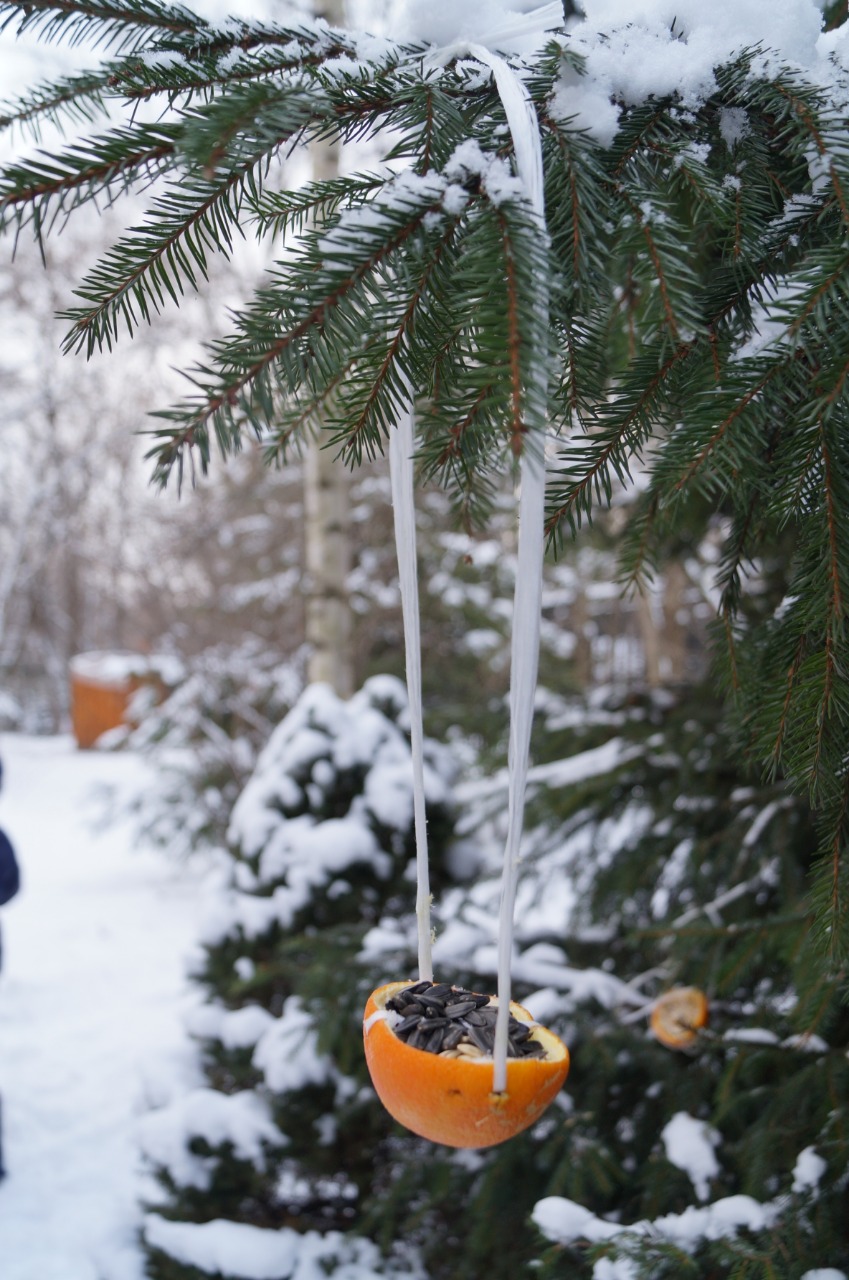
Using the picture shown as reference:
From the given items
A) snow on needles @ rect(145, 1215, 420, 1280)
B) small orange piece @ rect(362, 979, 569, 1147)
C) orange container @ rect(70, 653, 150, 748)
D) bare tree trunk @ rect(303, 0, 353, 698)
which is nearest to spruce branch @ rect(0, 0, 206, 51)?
small orange piece @ rect(362, 979, 569, 1147)

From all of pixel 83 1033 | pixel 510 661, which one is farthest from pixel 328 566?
pixel 510 661

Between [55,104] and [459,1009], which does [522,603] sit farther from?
[55,104]

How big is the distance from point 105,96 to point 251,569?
23.7 ft

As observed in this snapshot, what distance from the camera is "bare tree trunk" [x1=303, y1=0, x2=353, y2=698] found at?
4.73m

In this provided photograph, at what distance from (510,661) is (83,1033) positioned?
12.5 ft

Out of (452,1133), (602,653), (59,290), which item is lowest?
(602,653)

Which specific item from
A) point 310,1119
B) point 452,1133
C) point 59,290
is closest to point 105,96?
point 452,1133

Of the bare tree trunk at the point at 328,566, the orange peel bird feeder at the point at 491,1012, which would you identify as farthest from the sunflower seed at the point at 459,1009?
the bare tree trunk at the point at 328,566

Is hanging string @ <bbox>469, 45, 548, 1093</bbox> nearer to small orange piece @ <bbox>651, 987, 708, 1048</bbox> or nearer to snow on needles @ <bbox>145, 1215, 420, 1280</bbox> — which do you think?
small orange piece @ <bbox>651, 987, 708, 1048</bbox>

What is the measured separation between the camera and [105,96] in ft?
3.01

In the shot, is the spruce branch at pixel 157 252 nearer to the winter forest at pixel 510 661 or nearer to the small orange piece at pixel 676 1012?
the winter forest at pixel 510 661

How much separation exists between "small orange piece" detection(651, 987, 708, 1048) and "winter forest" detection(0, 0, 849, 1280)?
0.01 meters

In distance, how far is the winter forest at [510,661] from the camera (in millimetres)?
824

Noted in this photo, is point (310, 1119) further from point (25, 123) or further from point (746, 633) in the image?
point (25, 123)
